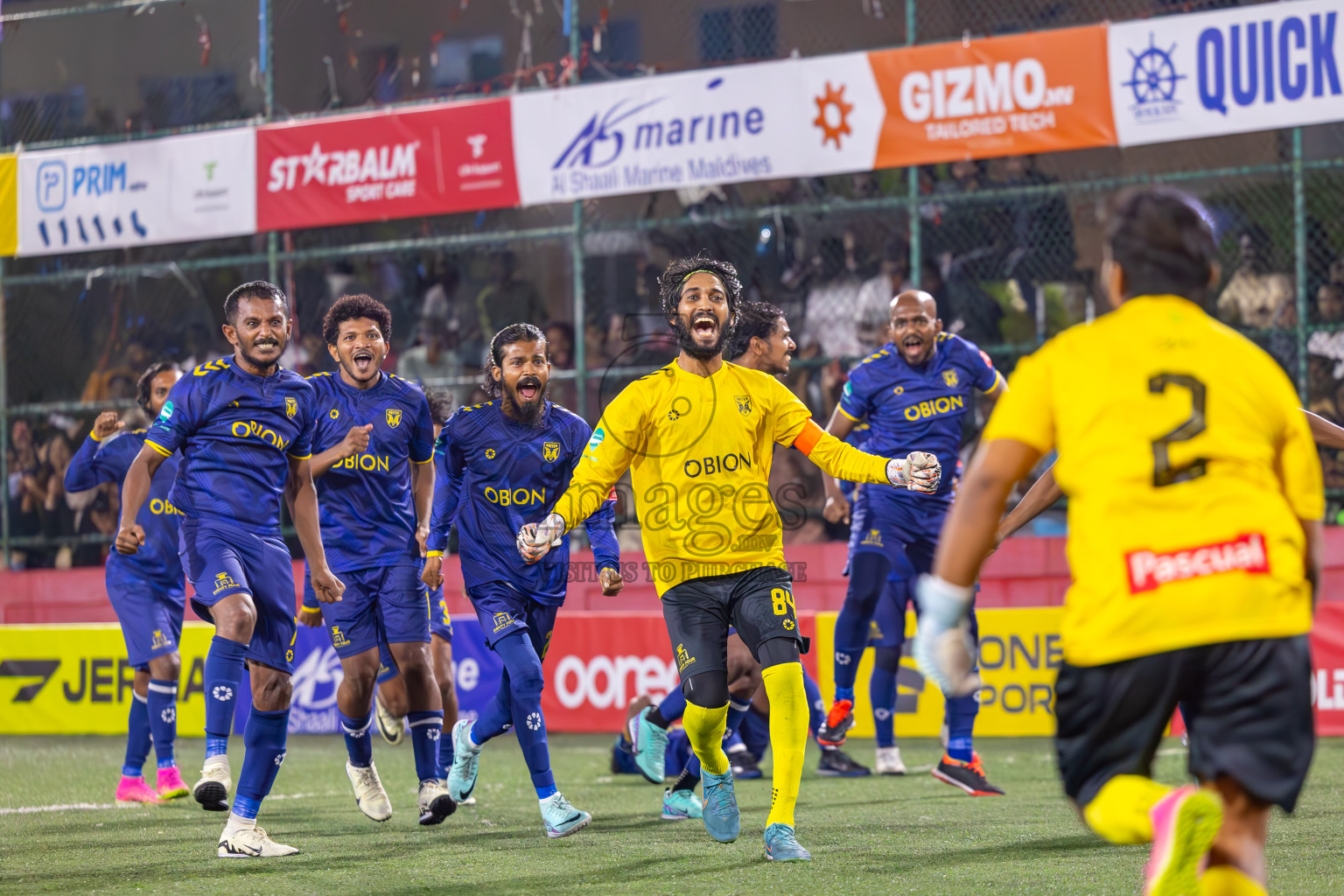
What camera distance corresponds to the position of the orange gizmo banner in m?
12.8

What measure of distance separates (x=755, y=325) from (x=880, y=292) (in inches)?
224

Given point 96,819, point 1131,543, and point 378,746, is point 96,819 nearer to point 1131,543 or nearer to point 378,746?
point 378,746

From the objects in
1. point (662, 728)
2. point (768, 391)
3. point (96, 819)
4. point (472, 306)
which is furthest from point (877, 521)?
point (472, 306)

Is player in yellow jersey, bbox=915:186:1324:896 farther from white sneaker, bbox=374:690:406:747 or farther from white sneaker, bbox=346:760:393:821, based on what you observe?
white sneaker, bbox=374:690:406:747

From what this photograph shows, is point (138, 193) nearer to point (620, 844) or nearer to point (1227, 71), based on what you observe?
point (1227, 71)

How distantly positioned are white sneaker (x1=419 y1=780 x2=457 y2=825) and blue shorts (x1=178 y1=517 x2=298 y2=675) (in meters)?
0.95

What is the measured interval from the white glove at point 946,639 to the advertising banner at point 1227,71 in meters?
10.0

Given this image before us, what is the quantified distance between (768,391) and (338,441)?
240cm

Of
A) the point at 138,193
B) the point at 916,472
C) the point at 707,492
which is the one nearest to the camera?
the point at 916,472

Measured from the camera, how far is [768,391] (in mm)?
6230

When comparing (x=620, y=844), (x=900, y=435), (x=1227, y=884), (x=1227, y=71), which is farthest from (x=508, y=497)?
(x=1227, y=71)

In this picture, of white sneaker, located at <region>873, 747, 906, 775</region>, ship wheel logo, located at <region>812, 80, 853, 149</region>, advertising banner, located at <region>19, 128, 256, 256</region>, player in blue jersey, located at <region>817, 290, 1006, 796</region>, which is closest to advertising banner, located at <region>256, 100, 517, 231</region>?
advertising banner, located at <region>19, 128, 256, 256</region>

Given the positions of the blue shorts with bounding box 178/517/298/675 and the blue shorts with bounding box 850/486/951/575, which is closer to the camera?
the blue shorts with bounding box 178/517/298/675

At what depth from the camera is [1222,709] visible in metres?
3.19
